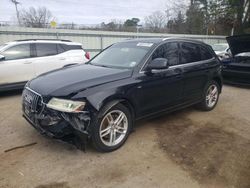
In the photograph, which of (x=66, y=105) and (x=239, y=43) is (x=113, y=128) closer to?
(x=66, y=105)

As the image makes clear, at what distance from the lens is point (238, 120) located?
5129 mm

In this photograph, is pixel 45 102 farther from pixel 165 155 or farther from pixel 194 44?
pixel 194 44

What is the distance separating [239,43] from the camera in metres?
8.09

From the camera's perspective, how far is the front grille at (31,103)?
3359 millimetres

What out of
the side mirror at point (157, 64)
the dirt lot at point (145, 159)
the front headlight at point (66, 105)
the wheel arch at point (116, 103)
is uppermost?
the side mirror at point (157, 64)

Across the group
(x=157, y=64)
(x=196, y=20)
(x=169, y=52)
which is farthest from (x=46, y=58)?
(x=196, y=20)

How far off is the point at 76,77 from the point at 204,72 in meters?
2.98

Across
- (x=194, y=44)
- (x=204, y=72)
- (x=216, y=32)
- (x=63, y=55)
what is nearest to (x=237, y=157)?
(x=204, y=72)

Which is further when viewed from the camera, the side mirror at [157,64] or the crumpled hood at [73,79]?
the side mirror at [157,64]

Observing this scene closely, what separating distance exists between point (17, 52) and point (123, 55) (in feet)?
13.4

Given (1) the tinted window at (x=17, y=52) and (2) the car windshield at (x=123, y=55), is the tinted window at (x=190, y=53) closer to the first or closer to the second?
(2) the car windshield at (x=123, y=55)

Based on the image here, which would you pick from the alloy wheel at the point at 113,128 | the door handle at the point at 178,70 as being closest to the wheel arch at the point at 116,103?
the alloy wheel at the point at 113,128

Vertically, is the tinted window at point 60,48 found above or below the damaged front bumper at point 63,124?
above

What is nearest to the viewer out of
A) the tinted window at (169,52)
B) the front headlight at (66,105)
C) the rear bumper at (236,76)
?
the front headlight at (66,105)
